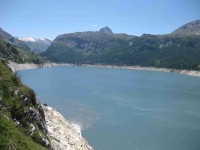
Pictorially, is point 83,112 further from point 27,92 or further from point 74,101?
point 27,92

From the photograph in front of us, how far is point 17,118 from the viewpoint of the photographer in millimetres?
36594

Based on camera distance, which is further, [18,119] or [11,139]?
[18,119]

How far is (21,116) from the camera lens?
37.2m

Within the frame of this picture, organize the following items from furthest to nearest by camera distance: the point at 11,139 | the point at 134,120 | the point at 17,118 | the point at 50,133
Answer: the point at 134,120
the point at 50,133
the point at 17,118
the point at 11,139

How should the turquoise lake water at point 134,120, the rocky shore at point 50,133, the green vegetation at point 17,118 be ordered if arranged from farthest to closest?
the turquoise lake water at point 134,120
the rocky shore at point 50,133
the green vegetation at point 17,118

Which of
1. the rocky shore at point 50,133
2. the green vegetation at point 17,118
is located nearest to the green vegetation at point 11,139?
the green vegetation at point 17,118

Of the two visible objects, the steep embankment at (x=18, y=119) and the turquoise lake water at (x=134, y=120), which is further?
the turquoise lake water at (x=134, y=120)

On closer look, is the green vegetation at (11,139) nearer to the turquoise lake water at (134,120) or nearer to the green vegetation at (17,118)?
the green vegetation at (17,118)

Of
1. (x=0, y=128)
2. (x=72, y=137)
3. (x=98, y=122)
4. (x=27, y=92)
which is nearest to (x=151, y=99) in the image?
(x=98, y=122)

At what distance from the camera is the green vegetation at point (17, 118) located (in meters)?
A: 30.0

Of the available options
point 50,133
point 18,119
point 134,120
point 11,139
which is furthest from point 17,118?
point 134,120

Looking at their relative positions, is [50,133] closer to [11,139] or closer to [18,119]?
[18,119]

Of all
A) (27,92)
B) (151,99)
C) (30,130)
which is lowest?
(151,99)

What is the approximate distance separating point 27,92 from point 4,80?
3.66 m
